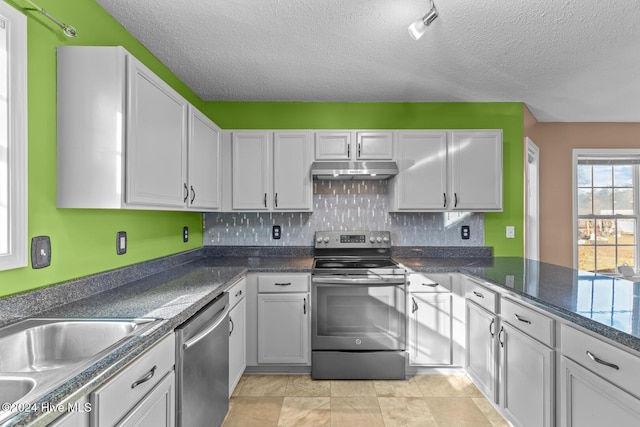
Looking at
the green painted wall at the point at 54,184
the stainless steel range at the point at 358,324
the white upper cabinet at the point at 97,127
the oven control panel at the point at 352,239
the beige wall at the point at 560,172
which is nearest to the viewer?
the green painted wall at the point at 54,184

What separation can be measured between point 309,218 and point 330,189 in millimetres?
349

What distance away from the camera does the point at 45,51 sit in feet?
4.86

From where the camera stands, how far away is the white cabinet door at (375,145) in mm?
3068

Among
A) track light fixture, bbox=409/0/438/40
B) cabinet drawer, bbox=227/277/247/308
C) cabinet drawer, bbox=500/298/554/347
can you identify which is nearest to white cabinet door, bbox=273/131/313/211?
cabinet drawer, bbox=227/277/247/308

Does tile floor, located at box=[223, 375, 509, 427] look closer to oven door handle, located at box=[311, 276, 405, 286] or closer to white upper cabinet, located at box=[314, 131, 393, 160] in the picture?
oven door handle, located at box=[311, 276, 405, 286]

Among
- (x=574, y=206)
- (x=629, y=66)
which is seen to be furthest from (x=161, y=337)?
(x=574, y=206)

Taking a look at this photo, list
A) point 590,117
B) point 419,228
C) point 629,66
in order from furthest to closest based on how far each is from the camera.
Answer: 1. point 590,117
2. point 419,228
3. point 629,66

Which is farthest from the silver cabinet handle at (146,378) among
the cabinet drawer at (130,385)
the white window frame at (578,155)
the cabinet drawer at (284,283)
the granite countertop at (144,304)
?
the white window frame at (578,155)

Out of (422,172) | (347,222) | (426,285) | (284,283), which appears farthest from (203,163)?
(426,285)

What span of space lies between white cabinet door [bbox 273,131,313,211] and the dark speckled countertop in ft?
2.31

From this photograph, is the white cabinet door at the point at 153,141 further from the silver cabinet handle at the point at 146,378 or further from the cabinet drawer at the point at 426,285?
the cabinet drawer at the point at 426,285

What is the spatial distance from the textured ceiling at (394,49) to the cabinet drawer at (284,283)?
5.22 ft

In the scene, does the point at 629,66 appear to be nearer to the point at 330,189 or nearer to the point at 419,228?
the point at 419,228

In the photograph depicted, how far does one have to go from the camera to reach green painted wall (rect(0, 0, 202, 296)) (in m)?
1.42
